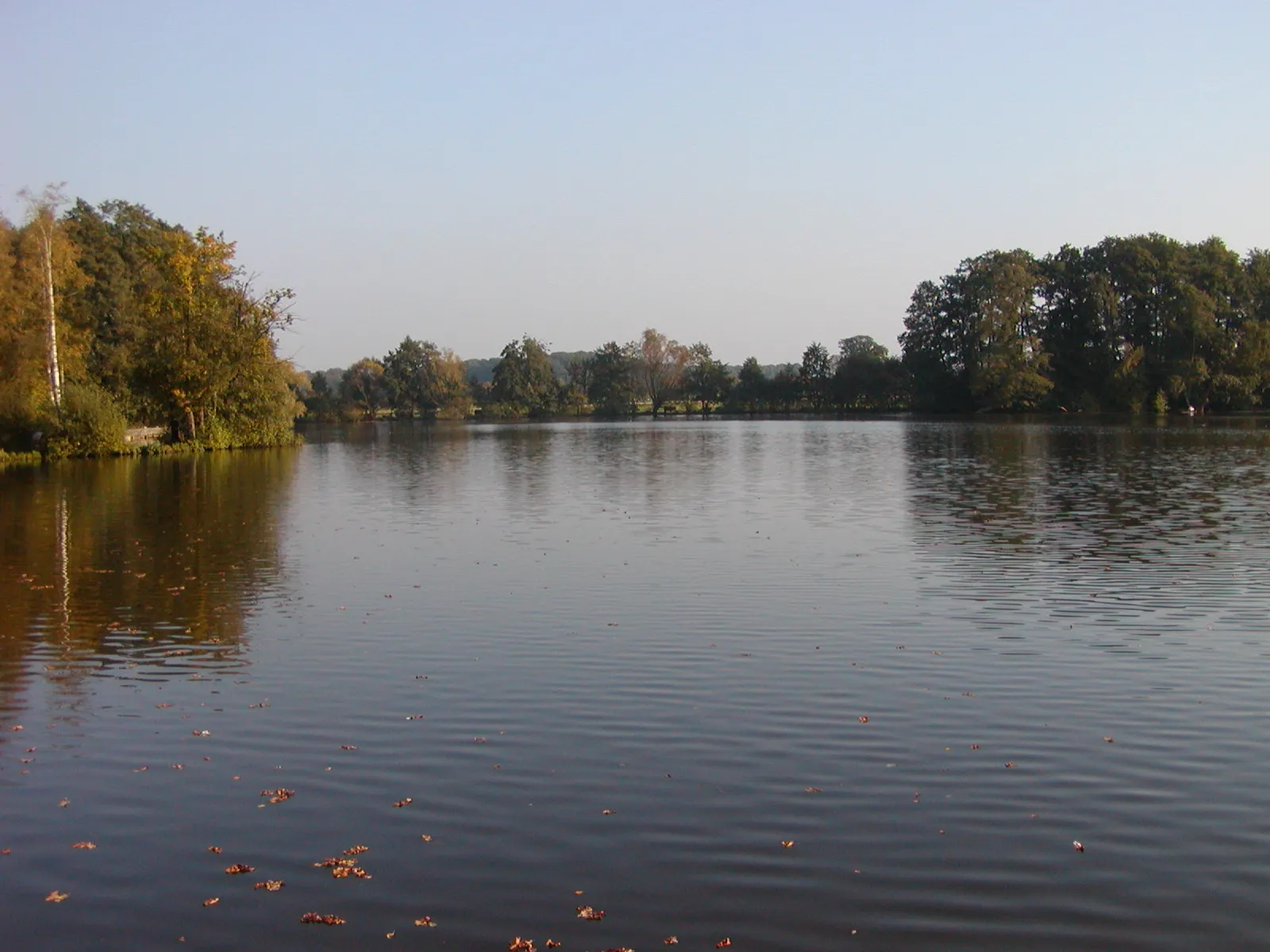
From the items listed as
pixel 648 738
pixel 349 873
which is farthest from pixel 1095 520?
pixel 349 873

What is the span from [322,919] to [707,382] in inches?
5669

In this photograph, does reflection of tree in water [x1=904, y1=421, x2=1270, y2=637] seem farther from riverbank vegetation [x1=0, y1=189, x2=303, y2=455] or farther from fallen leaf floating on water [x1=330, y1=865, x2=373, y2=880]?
riverbank vegetation [x1=0, y1=189, x2=303, y2=455]

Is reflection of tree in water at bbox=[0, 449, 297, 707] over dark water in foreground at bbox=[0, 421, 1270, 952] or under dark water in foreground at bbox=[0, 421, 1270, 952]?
over

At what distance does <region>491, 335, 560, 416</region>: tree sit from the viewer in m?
146

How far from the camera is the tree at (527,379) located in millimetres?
146500

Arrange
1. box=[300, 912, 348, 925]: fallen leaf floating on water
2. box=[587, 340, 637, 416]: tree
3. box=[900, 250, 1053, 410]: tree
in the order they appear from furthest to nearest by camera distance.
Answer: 1. box=[587, 340, 637, 416]: tree
2. box=[900, 250, 1053, 410]: tree
3. box=[300, 912, 348, 925]: fallen leaf floating on water

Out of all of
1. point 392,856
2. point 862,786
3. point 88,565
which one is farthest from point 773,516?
point 392,856

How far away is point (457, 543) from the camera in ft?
68.0

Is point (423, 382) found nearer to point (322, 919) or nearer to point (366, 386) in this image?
point (366, 386)

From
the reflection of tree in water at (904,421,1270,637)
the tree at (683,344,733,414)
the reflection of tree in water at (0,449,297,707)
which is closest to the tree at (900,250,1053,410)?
the tree at (683,344,733,414)

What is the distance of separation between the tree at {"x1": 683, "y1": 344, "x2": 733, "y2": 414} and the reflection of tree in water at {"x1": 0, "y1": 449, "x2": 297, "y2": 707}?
114 m

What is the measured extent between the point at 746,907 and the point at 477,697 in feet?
15.5

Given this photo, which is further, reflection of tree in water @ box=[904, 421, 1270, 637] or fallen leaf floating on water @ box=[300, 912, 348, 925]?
reflection of tree in water @ box=[904, 421, 1270, 637]

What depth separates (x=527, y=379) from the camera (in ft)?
484
